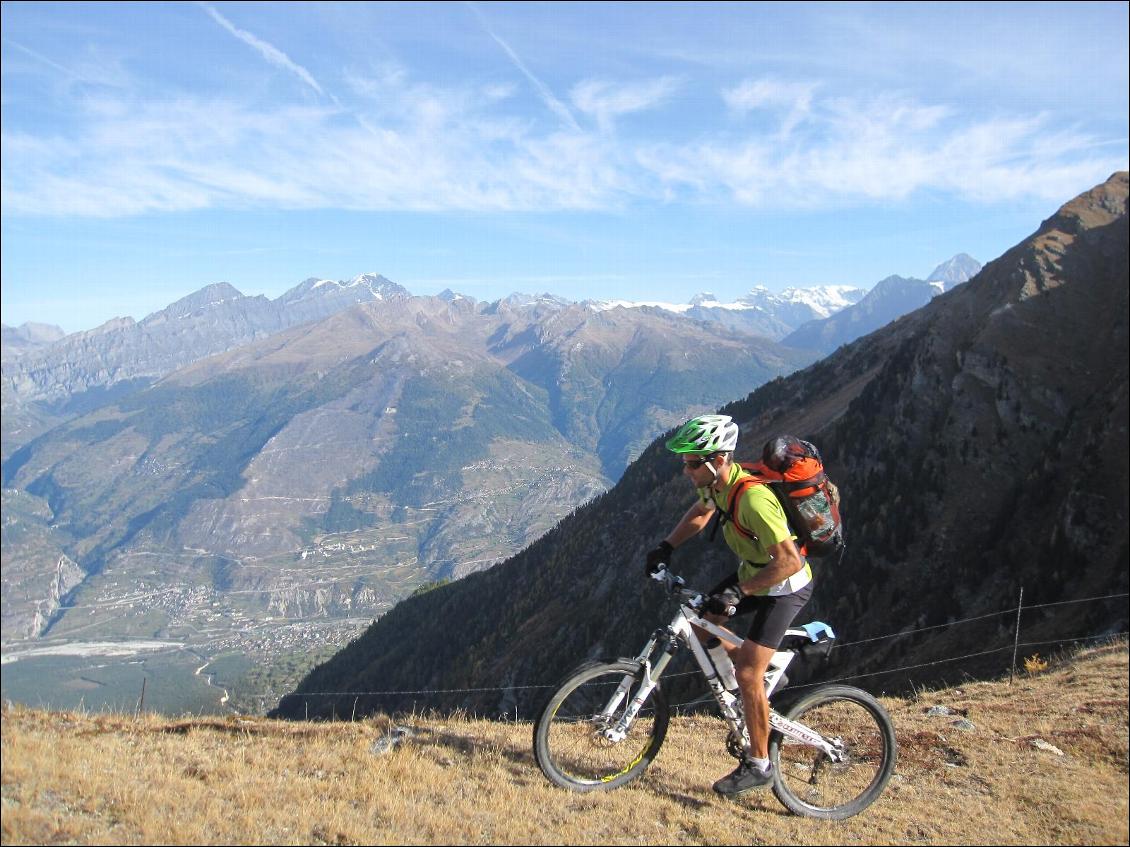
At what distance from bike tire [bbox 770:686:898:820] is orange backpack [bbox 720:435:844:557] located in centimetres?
234

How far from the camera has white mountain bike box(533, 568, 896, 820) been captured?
8805mm

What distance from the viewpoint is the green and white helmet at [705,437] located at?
27.9ft

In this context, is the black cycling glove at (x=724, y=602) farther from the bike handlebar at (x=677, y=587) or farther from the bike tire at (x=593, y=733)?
the bike tire at (x=593, y=733)

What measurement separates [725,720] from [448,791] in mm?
3421

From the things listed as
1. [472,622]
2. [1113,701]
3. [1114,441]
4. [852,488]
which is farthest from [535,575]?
[1113,701]

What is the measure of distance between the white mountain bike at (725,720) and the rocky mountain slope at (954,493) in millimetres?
30051

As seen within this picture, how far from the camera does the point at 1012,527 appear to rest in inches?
2517

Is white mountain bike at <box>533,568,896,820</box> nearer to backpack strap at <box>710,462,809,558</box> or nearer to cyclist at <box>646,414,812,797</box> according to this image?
cyclist at <box>646,414,812,797</box>

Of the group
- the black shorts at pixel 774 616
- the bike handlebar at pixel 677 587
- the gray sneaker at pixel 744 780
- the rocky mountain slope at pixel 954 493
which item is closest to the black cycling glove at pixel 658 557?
the bike handlebar at pixel 677 587

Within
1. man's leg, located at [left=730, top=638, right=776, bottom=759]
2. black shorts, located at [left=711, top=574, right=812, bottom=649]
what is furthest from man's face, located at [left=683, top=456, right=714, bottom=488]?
man's leg, located at [left=730, top=638, right=776, bottom=759]

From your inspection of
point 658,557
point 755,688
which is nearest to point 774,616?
point 755,688

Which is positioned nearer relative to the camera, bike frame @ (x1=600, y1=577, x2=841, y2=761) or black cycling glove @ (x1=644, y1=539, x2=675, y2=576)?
bike frame @ (x1=600, y1=577, x2=841, y2=761)

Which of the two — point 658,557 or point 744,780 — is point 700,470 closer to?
point 658,557

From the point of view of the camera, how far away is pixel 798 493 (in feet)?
27.3
